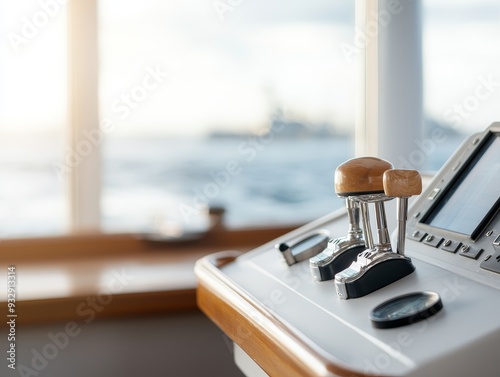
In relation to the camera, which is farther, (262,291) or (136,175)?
(136,175)

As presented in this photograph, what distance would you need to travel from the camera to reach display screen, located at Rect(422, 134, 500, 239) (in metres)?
0.74

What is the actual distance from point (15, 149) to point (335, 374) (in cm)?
156

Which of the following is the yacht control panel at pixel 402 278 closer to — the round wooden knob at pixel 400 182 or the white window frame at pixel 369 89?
the round wooden knob at pixel 400 182

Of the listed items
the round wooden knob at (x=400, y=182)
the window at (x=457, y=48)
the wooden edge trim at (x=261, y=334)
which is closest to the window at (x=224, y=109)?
the window at (x=457, y=48)

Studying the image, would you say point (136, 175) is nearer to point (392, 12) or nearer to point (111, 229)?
point (111, 229)

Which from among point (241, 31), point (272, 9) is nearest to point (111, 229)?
point (241, 31)

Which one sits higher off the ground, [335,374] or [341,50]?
[341,50]

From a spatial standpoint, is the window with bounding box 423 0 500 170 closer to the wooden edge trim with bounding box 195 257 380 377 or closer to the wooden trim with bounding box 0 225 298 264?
the wooden trim with bounding box 0 225 298 264

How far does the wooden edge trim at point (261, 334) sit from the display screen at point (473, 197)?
0.25m

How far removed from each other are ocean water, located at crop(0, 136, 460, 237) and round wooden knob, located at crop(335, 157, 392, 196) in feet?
3.74

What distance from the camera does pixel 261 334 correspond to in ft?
2.31

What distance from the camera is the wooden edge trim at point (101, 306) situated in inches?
54.6

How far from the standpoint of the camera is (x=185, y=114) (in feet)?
6.55

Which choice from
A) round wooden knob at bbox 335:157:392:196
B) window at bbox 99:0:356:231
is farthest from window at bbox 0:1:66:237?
round wooden knob at bbox 335:157:392:196
